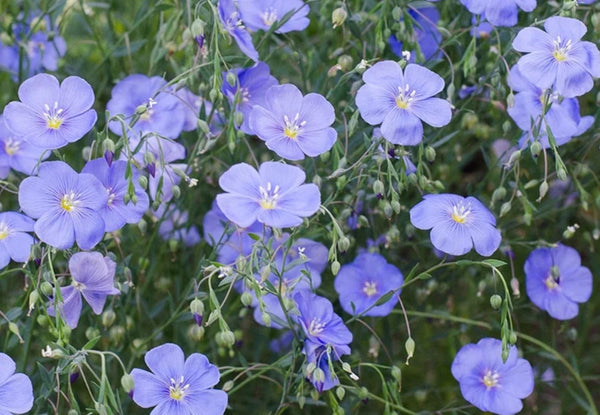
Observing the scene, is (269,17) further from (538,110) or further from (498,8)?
(538,110)

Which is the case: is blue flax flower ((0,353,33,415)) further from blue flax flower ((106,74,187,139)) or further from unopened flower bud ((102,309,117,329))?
blue flax flower ((106,74,187,139))

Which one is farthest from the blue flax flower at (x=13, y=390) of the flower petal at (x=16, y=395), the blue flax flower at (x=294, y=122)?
the blue flax flower at (x=294, y=122)

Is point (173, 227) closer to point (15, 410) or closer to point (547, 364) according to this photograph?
point (15, 410)

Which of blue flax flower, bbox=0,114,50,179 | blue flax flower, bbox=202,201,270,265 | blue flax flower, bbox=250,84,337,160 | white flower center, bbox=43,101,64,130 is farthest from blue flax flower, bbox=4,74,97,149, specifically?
blue flax flower, bbox=202,201,270,265

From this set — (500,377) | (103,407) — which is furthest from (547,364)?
(103,407)

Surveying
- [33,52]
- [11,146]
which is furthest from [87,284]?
→ [33,52]

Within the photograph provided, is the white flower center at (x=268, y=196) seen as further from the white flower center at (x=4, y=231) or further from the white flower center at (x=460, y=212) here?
the white flower center at (x=4, y=231)
